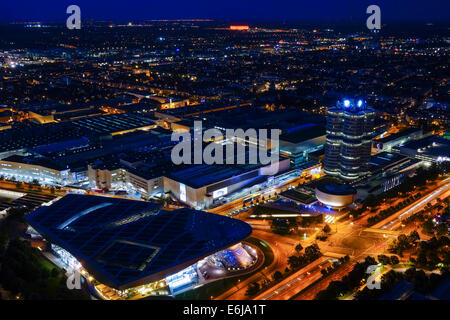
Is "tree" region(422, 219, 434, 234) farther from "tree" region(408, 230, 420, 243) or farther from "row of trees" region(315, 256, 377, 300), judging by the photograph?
"row of trees" region(315, 256, 377, 300)

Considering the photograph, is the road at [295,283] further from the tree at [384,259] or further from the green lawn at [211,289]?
the tree at [384,259]

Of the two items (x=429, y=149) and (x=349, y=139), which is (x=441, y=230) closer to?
(x=349, y=139)

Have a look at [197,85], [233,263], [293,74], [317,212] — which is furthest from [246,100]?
[233,263]

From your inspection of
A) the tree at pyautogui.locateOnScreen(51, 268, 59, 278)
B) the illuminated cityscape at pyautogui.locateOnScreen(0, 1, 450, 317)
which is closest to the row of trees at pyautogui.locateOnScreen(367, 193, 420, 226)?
the illuminated cityscape at pyautogui.locateOnScreen(0, 1, 450, 317)

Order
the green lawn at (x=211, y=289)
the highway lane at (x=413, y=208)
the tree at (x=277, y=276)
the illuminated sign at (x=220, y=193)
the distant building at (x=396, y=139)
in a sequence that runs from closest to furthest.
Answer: the green lawn at (x=211, y=289)
the tree at (x=277, y=276)
the highway lane at (x=413, y=208)
the illuminated sign at (x=220, y=193)
the distant building at (x=396, y=139)

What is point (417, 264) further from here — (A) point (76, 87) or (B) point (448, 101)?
(A) point (76, 87)

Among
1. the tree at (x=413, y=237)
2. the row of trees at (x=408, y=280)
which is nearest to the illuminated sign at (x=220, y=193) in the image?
the tree at (x=413, y=237)
